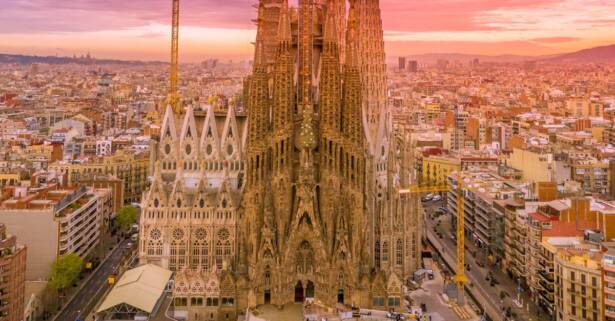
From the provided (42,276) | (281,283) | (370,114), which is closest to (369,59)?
(370,114)

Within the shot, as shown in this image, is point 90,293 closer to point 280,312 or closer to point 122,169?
point 280,312

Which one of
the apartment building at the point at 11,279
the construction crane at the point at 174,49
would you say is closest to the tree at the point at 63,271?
the apartment building at the point at 11,279

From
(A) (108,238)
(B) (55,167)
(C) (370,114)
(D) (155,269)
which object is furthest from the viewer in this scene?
(B) (55,167)

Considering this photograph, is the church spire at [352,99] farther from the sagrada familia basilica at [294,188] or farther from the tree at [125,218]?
the tree at [125,218]

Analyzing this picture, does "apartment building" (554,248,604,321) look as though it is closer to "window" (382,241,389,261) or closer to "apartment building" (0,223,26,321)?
"window" (382,241,389,261)

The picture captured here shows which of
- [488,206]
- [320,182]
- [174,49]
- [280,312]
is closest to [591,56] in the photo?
[488,206]

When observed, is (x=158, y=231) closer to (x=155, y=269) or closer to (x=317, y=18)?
(x=155, y=269)

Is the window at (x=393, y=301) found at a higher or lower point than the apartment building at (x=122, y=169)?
lower
